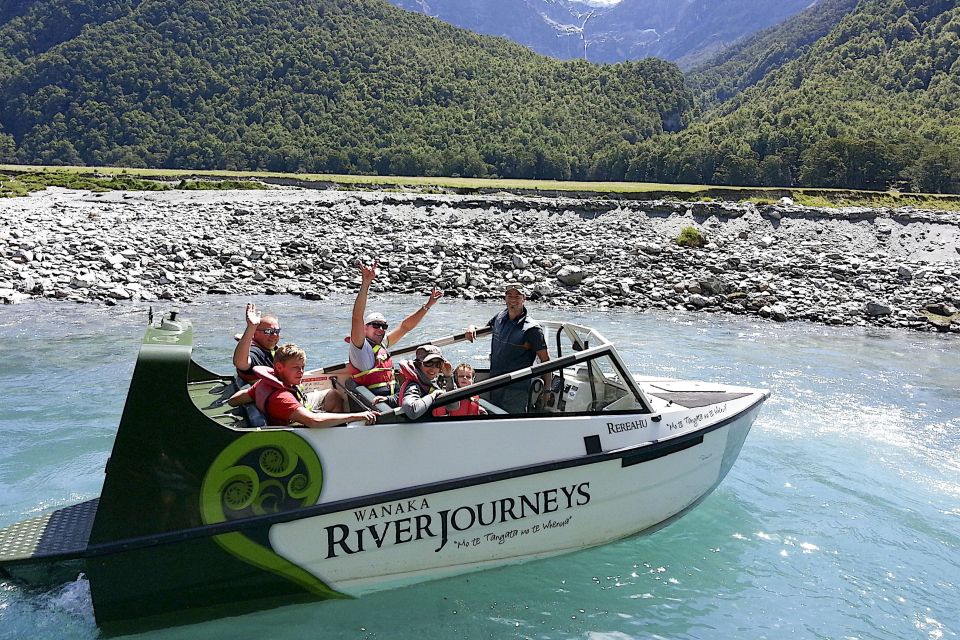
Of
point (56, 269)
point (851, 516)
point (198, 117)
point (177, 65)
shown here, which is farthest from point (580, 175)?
point (851, 516)

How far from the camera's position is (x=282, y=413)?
488 centimetres

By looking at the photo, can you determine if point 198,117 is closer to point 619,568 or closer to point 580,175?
point 580,175

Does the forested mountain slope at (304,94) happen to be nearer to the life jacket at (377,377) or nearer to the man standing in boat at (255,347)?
the man standing in boat at (255,347)

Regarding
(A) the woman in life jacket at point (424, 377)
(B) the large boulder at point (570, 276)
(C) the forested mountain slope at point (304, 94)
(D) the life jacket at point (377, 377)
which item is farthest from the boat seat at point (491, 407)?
(C) the forested mountain slope at point (304, 94)

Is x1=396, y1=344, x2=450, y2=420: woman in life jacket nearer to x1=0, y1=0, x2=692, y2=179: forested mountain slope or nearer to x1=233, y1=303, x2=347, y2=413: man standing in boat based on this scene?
x1=233, y1=303, x2=347, y2=413: man standing in boat

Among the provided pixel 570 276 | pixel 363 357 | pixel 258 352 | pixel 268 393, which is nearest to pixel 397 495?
pixel 268 393

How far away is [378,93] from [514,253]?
11847cm

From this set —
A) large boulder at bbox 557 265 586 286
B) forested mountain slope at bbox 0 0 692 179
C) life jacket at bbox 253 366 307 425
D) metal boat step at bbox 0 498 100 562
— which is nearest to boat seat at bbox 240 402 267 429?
life jacket at bbox 253 366 307 425

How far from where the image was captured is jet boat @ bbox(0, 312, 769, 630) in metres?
4.40

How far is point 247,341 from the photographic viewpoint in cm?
588

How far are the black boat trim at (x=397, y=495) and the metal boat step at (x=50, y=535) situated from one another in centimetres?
7

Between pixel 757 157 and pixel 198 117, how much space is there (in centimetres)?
9328

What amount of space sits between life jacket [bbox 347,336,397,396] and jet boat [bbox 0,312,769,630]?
52cm

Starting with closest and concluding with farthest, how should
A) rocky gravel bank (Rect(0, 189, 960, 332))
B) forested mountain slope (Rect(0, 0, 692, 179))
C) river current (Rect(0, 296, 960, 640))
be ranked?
river current (Rect(0, 296, 960, 640))
rocky gravel bank (Rect(0, 189, 960, 332))
forested mountain slope (Rect(0, 0, 692, 179))
